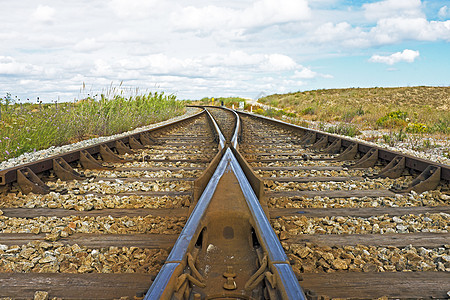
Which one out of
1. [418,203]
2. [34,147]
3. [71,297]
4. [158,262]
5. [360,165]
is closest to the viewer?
[71,297]

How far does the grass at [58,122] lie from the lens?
6.42 m

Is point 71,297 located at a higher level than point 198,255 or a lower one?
lower

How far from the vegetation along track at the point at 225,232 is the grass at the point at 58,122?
2.52 meters

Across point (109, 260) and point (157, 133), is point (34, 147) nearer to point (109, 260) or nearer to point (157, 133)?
point (157, 133)

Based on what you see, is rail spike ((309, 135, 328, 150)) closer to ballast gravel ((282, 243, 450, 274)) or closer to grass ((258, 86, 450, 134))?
ballast gravel ((282, 243, 450, 274))

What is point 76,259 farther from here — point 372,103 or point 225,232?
point 372,103

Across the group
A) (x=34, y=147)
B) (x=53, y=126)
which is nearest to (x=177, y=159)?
(x=34, y=147)

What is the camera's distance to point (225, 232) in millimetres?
2057

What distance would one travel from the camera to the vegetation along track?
5.56 ft

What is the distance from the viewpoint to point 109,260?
6.90 ft

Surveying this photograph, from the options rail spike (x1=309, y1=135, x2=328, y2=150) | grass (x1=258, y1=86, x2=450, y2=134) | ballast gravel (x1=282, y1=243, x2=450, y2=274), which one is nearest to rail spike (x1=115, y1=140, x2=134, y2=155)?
rail spike (x1=309, y1=135, x2=328, y2=150)

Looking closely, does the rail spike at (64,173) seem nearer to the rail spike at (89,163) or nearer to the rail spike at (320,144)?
the rail spike at (89,163)

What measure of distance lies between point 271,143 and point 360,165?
2.62 m

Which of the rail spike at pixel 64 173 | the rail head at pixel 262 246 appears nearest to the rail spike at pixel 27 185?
the rail spike at pixel 64 173
